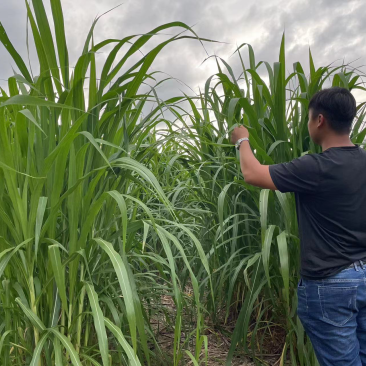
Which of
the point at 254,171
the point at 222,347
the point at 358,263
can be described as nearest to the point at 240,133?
the point at 254,171

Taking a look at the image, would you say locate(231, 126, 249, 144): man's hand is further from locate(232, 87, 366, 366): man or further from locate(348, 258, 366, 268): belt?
locate(348, 258, 366, 268): belt

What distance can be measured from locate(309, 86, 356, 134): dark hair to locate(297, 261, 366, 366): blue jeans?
415mm

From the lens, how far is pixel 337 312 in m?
1.14

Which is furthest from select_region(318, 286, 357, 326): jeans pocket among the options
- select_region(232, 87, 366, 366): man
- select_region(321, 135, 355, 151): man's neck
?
select_region(321, 135, 355, 151): man's neck

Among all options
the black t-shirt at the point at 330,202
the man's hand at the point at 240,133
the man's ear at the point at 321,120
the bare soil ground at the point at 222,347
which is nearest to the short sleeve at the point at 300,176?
the black t-shirt at the point at 330,202

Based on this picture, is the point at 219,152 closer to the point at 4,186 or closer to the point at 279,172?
the point at 279,172

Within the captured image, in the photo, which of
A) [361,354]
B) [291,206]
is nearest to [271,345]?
[361,354]

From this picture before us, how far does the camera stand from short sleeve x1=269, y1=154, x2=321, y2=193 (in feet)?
3.77

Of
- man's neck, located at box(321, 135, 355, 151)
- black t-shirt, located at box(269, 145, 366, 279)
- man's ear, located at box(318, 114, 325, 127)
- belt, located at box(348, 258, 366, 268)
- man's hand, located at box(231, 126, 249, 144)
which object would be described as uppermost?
man's hand, located at box(231, 126, 249, 144)

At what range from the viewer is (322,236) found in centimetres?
119

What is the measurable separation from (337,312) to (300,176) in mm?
403

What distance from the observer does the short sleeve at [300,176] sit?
3.77 feet

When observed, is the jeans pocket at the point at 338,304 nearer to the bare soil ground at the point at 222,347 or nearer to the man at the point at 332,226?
the man at the point at 332,226

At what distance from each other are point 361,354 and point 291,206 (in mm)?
521
